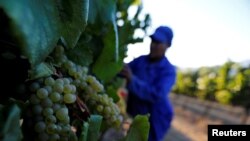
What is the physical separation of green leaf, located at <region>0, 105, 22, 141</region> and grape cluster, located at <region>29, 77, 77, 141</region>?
0.10 metres

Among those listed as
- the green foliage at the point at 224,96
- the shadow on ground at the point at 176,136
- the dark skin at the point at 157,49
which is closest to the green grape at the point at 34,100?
the dark skin at the point at 157,49

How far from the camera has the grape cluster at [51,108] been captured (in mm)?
680

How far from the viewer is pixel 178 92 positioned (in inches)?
664

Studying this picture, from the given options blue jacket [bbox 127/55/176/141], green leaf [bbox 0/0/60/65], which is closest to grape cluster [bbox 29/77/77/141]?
green leaf [bbox 0/0/60/65]

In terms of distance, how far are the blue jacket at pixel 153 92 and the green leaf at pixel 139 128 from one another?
1.94 meters

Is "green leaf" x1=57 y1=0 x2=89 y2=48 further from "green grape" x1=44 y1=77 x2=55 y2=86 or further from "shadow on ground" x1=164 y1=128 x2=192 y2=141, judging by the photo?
"shadow on ground" x1=164 y1=128 x2=192 y2=141

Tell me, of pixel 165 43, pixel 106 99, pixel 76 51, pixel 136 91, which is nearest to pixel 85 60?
pixel 76 51

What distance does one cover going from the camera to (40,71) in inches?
25.7

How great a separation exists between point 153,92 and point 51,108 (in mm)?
2160

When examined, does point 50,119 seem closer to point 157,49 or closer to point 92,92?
point 92,92

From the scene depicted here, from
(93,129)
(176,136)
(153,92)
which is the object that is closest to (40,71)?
(93,129)

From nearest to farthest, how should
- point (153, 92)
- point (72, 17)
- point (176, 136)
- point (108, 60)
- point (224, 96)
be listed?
point (72, 17) < point (108, 60) < point (153, 92) < point (176, 136) < point (224, 96)

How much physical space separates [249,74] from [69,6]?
11323 mm

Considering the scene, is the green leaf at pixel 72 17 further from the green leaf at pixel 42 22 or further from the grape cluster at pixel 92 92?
the grape cluster at pixel 92 92
